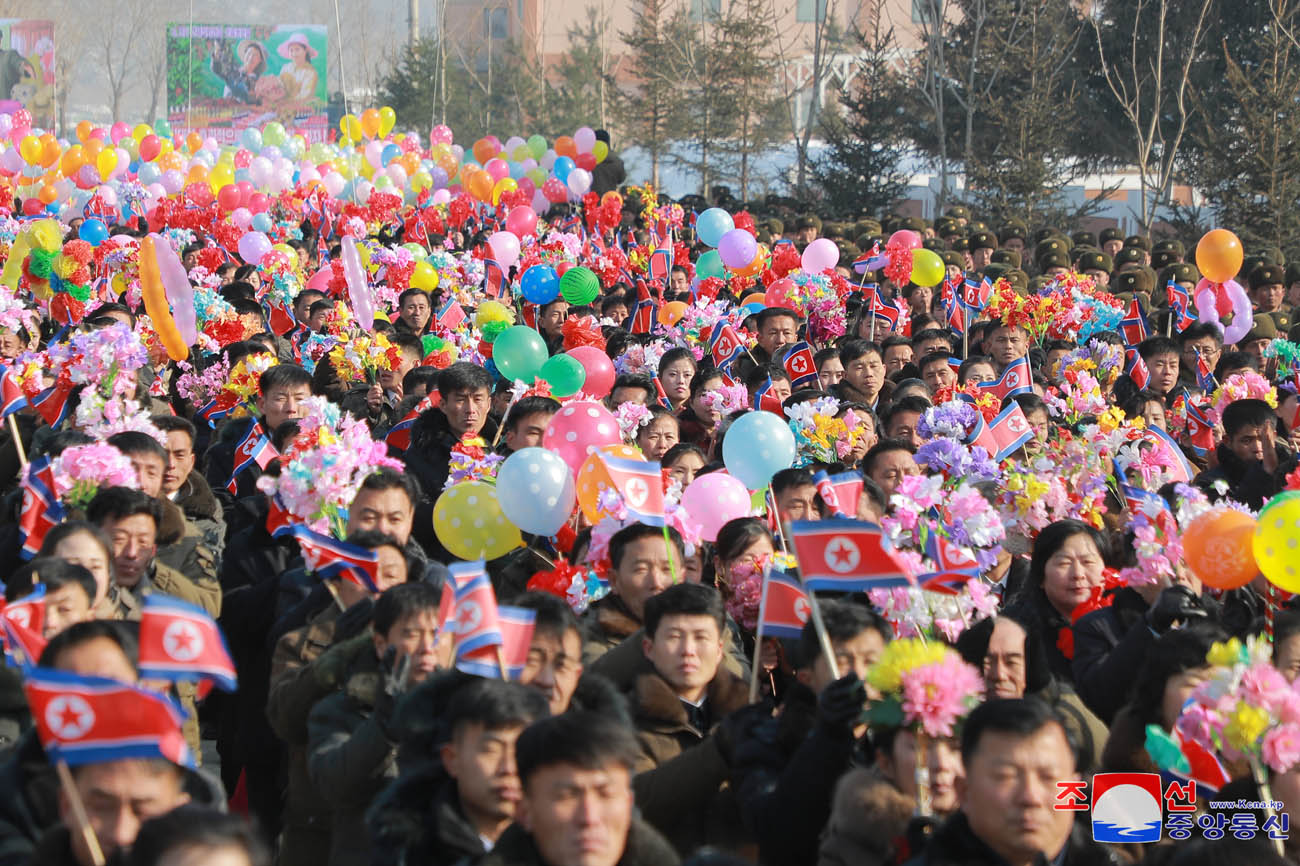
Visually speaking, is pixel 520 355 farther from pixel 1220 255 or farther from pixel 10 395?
pixel 1220 255

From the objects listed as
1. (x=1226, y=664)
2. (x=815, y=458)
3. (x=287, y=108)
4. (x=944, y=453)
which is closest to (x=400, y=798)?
(x=1226, y=664)

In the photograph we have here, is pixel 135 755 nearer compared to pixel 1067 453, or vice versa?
pixel 135 755

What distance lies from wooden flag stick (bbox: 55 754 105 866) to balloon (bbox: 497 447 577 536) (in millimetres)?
2584

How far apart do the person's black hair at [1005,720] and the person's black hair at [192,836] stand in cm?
137

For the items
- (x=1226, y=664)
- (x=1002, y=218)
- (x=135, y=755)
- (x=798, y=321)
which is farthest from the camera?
(x=1002, y=218)

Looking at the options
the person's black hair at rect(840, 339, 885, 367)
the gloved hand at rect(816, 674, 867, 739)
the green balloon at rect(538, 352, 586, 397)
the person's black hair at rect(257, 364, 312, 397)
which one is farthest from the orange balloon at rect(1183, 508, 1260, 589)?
the person's black hair at rect(257, 364, 312, 397)

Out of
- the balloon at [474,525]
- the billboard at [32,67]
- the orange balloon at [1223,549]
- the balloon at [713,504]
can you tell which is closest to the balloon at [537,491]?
the balloon at [474,525]

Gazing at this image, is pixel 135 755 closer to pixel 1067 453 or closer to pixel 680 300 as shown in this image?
pixel 1067 453

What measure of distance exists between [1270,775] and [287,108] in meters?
48.5

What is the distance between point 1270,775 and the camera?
10.4 feet

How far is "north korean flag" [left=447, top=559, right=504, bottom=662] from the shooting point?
134 inches

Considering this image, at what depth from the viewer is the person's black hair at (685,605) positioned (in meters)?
3.97

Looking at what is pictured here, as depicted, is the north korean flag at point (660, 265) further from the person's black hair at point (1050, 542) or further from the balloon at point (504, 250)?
the person's black hair at point (1050, 542)

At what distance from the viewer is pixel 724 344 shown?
923 cm
